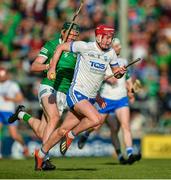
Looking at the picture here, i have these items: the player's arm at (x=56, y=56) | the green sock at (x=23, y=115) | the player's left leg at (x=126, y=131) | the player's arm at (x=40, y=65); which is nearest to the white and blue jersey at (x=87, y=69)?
the player's arm at (x=56, y=56)

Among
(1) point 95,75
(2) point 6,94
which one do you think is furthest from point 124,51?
(1) point 95,75

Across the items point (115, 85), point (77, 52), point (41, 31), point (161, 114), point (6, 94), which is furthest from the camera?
point (41, 31)

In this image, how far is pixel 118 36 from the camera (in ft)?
86.0

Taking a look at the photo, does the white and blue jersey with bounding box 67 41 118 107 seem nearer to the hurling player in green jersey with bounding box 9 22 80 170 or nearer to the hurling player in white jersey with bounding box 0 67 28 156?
the hurling player in green jersey with bounding box 9 22 80 170

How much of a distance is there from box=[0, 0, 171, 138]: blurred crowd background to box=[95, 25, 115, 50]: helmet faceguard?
9.74m

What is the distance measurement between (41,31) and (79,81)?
12150mm

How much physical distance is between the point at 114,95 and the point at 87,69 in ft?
13.6

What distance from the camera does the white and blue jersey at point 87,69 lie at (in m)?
14.0

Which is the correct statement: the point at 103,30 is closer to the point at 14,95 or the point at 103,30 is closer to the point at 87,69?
the point at 87,69

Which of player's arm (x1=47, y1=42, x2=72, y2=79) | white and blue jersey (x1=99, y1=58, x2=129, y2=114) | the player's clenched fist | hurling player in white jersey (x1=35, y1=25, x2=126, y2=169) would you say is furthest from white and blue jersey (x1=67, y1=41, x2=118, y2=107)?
white and blue jersey (x1=99, y1=58, x2=129, y2=114)

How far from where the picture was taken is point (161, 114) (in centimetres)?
2420

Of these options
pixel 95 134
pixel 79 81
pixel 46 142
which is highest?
pixel 79 81

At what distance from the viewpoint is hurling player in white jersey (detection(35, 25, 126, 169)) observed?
13.9 meters

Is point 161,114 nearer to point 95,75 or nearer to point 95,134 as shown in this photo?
point 95,134
